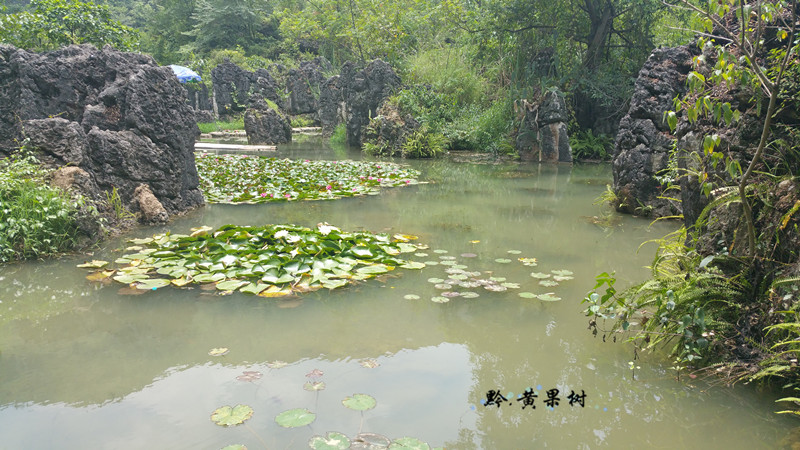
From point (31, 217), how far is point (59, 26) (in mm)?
10572

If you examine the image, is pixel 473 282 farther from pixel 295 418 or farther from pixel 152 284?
pixel 152 284

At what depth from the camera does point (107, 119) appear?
571 cm

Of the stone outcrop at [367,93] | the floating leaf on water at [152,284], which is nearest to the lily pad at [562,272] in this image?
the floating leaf on water at [152,284]

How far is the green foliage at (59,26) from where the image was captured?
37.7ft

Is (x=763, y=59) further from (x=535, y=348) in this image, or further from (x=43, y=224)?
(x=43, y=224)

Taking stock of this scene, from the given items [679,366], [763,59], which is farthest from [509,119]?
[679,366]

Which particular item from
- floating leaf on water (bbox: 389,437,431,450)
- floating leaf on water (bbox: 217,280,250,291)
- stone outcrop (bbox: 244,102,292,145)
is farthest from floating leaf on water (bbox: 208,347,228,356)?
stone outcrop (bbox: 244,102,292,145)

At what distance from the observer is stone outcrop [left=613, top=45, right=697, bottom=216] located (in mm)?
5965

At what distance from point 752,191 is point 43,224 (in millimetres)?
5101

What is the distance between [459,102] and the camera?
50.1ft

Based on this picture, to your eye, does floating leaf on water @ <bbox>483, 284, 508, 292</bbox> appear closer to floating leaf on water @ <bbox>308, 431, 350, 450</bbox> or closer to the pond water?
the pond water

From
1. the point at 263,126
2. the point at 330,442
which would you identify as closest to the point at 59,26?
the point at 263,126

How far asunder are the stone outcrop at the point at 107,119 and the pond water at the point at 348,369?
4.84 ft

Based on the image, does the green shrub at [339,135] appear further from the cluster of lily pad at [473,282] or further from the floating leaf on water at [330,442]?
the floating leaf on water at [330,442]
